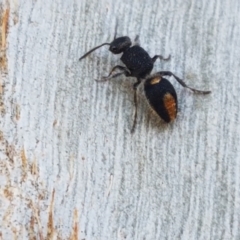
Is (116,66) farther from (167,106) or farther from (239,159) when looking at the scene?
(239,159)

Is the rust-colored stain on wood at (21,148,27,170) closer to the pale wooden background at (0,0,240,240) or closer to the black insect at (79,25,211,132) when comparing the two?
the pale wooden background at (0,0,240,240)

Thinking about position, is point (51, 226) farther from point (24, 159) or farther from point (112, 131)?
point (112, 131)

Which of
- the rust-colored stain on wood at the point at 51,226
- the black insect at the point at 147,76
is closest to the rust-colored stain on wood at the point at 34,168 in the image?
the rust-colored stain on wood at the point at 51,226

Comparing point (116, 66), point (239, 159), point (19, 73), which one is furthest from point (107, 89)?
point (239, 159)

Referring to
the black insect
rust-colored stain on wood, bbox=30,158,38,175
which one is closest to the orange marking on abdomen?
the black insect

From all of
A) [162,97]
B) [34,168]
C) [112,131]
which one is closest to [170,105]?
[162,97]

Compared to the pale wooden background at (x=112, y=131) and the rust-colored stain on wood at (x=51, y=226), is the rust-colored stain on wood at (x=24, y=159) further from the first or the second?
the rust-colored stain on wood at (x=51, y=226)
